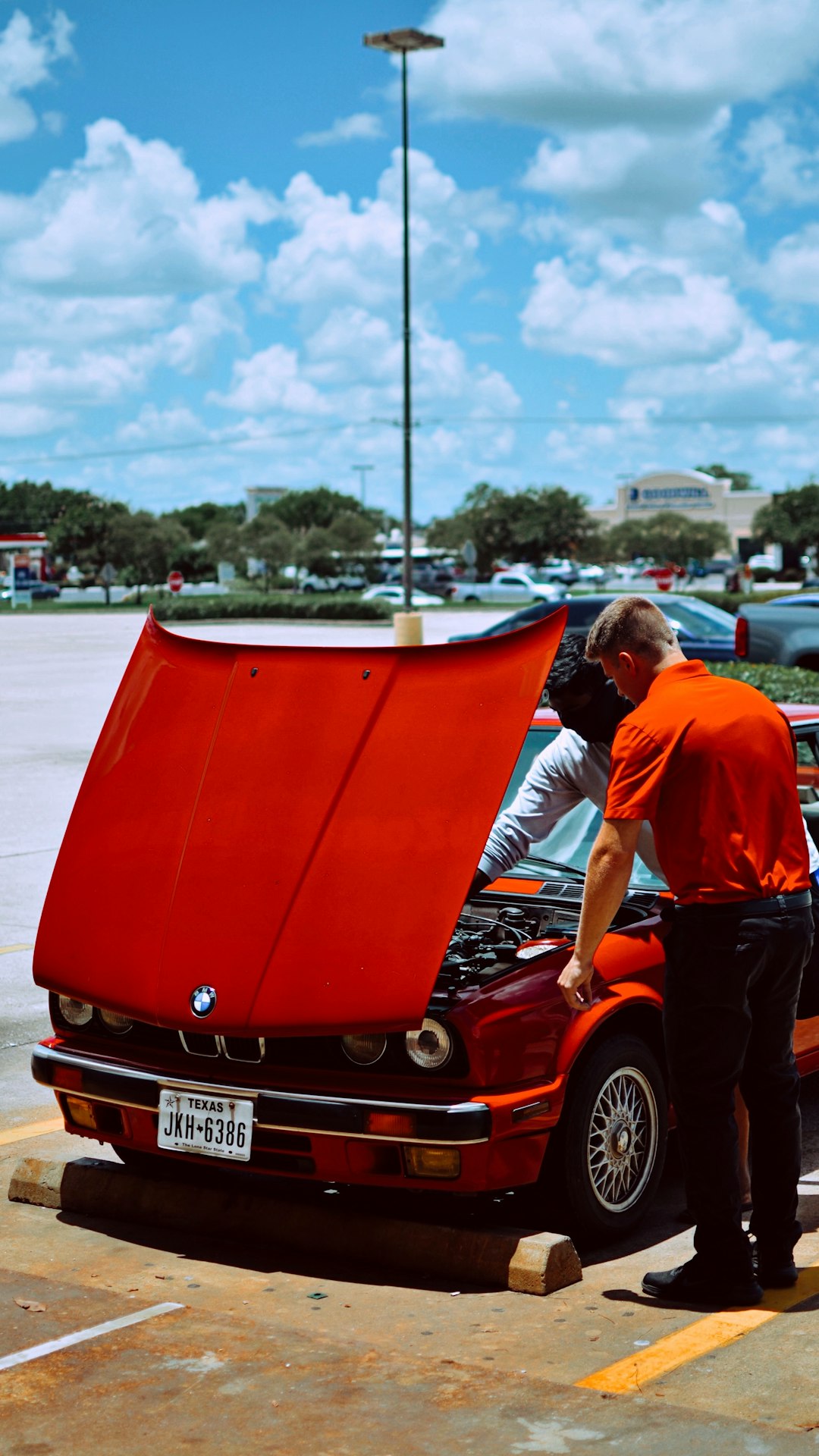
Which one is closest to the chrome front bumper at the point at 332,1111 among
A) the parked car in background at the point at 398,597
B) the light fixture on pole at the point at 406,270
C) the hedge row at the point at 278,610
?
the light fixture on pole at the point at 406,270

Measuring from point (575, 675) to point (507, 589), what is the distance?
2602 inches

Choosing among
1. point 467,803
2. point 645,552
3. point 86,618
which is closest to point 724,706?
point 467,803

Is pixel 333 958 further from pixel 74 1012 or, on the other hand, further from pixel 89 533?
pixel 89 533

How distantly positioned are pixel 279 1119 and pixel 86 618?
56381mm

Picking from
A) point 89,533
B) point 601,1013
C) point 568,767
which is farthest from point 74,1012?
point 89,533

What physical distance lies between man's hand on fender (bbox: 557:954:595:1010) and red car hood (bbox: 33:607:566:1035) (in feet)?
1.12

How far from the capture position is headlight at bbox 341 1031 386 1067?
4.60 m

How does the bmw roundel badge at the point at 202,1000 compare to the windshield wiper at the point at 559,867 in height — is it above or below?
below

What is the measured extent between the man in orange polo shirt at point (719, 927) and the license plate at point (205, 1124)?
3.22ft

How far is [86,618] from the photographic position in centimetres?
5969

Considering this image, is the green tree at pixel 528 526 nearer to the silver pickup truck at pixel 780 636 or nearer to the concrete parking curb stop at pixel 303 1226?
the silver pickup truck at pixel 780 636

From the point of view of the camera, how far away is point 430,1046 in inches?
180

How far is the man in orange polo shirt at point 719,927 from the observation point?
14.4ft

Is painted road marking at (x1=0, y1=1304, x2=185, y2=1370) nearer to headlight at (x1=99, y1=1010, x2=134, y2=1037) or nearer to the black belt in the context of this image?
headlight at (x1=99, y1=1010, x2=134, y2=1037)
